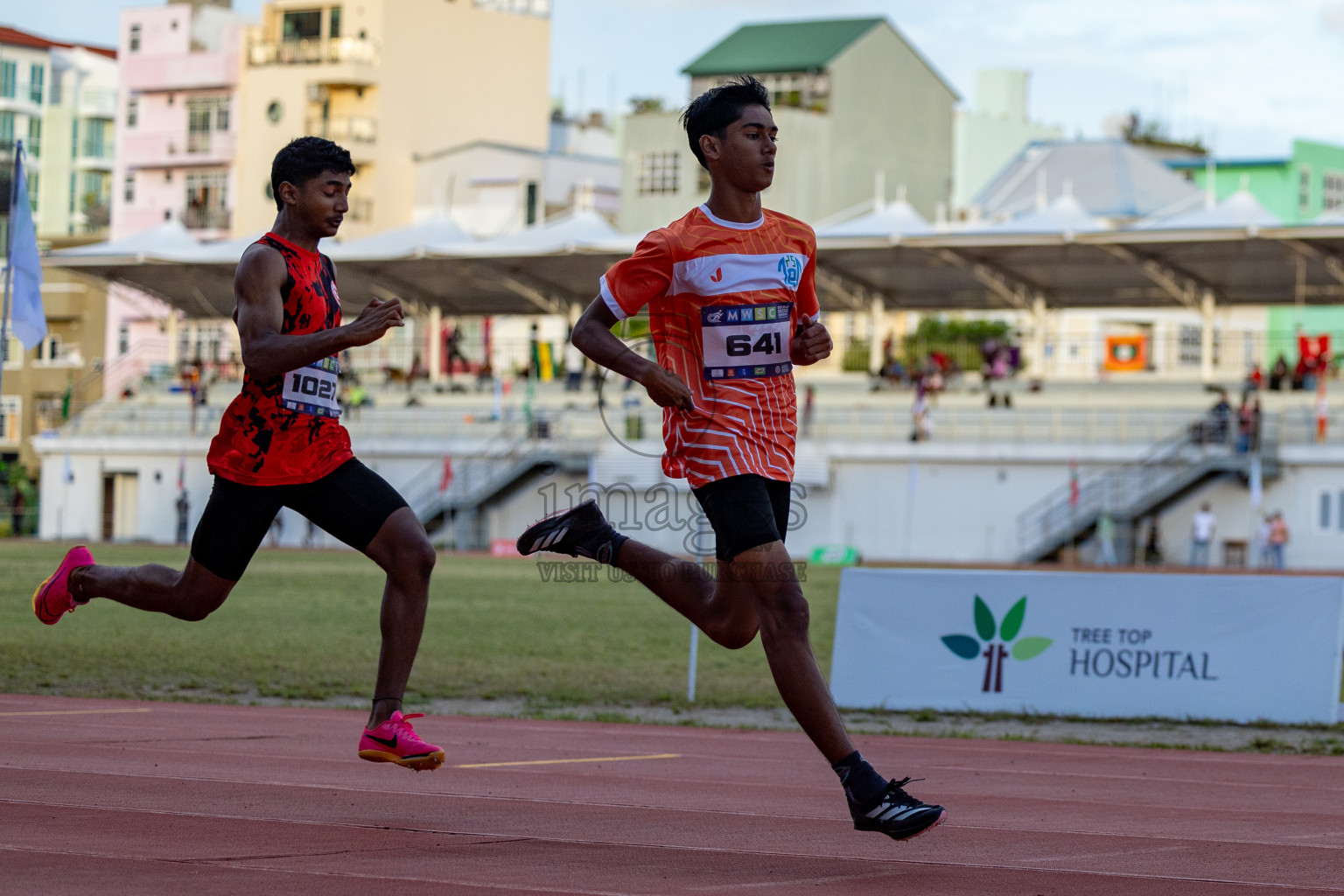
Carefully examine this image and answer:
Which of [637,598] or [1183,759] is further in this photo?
[637,598]

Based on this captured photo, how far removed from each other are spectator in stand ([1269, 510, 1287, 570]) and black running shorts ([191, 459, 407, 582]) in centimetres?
3648

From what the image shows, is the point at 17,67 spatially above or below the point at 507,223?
above

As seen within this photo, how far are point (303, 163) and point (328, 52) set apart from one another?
222 feet

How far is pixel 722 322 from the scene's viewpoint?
5.88m

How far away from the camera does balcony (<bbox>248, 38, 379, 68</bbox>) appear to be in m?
71.4

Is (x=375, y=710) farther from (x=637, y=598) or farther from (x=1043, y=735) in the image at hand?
(x=637, y=598)

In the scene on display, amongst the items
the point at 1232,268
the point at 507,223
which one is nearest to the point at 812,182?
the point at 507,223

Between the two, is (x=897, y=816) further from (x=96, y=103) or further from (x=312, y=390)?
(x=96, y=103)

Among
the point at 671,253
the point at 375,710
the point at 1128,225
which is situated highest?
Answer: the point at 1128,225

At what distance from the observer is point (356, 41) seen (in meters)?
71.6

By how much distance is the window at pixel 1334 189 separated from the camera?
79906 mm

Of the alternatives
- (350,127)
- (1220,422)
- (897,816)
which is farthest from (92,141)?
(897,816)

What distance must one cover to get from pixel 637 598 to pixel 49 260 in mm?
33081

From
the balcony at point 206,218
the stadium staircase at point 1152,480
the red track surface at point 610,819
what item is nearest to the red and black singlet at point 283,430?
the red track surface at point 610,819
